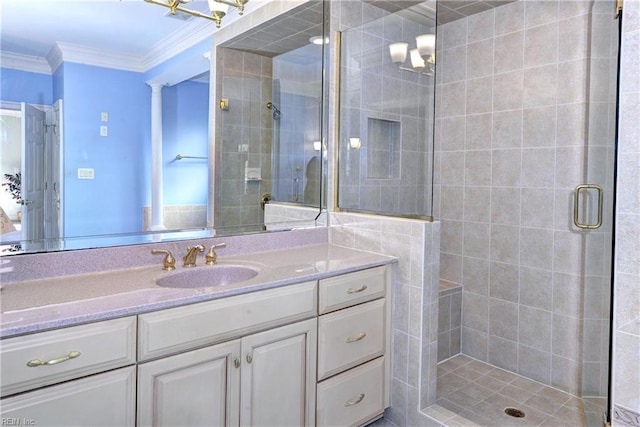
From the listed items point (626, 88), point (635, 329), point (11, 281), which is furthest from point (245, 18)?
point (635, 329)

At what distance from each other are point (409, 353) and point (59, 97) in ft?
6.30

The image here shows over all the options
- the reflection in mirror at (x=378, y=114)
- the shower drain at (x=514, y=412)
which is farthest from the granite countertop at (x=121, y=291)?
the shower drain at (x=514, y=412)

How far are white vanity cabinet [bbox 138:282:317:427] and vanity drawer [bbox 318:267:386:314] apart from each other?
0.07 meters

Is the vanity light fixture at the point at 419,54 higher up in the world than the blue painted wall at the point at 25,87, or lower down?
higher up

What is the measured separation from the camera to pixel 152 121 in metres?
1.84

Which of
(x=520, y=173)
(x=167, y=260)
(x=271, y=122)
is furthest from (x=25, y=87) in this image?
(x=520, y=173)

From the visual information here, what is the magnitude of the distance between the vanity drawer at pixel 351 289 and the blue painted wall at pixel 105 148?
2.96 ft

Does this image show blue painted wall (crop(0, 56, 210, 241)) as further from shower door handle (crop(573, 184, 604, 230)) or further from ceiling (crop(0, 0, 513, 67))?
shower door handle (crop(573, 184, 604, 230))

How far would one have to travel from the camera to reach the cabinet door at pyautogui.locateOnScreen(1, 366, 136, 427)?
1.12 m

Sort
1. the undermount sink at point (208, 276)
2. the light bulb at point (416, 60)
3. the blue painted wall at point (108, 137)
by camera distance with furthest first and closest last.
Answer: the light bulb at point (416, 60) < the undermount sink at point (208, 276) < the blue painted wall at point (108, 137)

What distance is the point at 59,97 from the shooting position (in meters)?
1.60

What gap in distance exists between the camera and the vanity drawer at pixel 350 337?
1.81m

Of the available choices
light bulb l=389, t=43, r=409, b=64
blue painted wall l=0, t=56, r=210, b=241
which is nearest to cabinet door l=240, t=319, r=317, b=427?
blue painted wall l=0, t=56, r=210, b=241

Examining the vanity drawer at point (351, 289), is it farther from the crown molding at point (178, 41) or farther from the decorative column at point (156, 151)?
the crown molding at point (178, 41)
